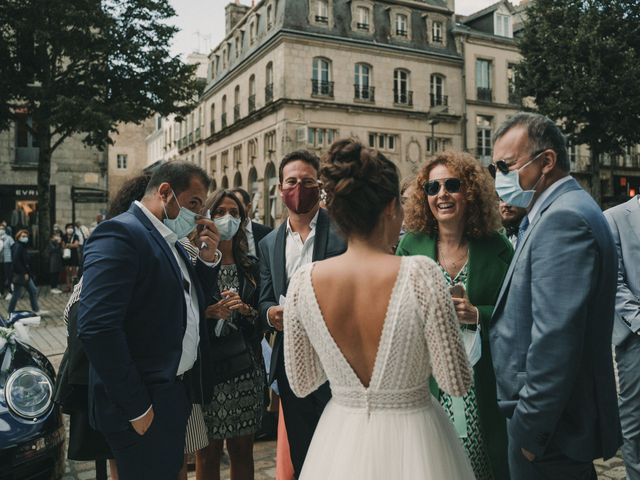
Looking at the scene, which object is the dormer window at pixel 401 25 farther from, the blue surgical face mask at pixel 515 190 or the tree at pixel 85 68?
the blue surgical face mask at pixel 515 190

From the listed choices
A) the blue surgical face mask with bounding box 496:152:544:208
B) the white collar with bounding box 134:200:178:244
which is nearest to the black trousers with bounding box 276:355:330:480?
the white collar with bounding box 134:200:178:244

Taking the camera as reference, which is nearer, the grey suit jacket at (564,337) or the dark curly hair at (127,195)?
the grey suit jacket at (564,337)

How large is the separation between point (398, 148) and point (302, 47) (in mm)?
8765

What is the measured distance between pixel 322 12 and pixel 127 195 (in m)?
35.3

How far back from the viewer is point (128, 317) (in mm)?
2852

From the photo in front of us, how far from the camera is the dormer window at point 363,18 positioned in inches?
1470

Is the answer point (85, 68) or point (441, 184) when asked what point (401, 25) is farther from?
point (441, 184)

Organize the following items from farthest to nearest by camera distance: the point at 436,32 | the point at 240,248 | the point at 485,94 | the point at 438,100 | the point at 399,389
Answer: the point at 485,94 → the point at 436,32 → the point at 438,100 → the point at 240,248 → the point at 399,389

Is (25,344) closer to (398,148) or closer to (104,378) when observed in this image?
(104,378)

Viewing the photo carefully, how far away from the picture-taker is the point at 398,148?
37750 millimetres

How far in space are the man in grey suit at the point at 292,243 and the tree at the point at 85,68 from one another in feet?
48.7

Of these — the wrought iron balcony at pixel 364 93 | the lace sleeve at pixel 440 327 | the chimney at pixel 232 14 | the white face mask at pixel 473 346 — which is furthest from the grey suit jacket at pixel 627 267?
the chimney at pixel 232 14

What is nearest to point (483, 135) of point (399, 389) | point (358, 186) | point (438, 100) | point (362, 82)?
point (438, 100)

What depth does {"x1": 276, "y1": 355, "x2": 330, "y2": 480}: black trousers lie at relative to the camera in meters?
3.61
